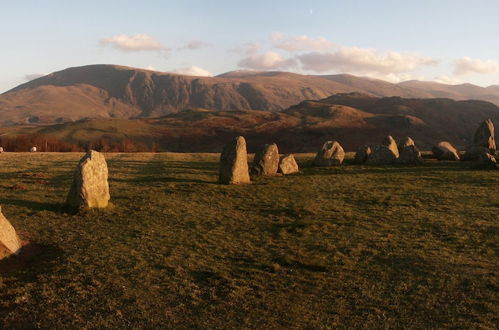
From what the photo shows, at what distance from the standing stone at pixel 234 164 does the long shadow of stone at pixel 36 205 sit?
11.0 meters

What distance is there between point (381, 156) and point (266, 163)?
12.8 meters

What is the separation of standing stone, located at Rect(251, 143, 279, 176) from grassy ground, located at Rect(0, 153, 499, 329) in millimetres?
5622

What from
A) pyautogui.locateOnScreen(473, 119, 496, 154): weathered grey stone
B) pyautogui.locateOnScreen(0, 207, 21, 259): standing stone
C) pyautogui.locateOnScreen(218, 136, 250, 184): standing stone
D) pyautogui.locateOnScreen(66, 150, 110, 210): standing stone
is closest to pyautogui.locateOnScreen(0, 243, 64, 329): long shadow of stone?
pyautogui.locateOnScreen(0, 207, 21, 259): standing stone

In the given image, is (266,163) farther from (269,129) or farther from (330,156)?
(269,129)

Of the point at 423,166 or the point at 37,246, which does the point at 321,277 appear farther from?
the point at 423,166

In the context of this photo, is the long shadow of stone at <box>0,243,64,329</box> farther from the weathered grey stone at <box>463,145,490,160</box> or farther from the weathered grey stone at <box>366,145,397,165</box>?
the weathered grey stone at <box>463,145,490,160</box>

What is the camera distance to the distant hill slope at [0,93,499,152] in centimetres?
12912

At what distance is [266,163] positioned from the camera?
32.8 m

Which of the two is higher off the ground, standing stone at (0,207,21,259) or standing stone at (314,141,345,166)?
standing stone at (314,141,345,166)

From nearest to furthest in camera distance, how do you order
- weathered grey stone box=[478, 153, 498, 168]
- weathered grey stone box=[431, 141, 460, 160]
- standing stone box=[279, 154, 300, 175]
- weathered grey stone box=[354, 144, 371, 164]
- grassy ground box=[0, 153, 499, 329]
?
grassy ground box=[0, 153, 499, 329] < standing stone box=[279, 154, 300, 175] < weathered grey stone box=[478, 153, 498, 168] < weathered grey stone box=[354, 144, 371, 164] < weathered grey stone box=[431, 141, 460, 160]

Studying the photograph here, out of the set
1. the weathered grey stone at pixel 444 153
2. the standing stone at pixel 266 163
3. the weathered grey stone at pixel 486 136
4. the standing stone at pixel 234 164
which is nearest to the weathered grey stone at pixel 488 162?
the weathered grey stone at pixel 444 153

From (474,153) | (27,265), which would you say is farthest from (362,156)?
(27,265)

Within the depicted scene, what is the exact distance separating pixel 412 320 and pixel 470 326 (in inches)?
53.9

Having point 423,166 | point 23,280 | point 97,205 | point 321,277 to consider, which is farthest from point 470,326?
Answer: point 423,166
